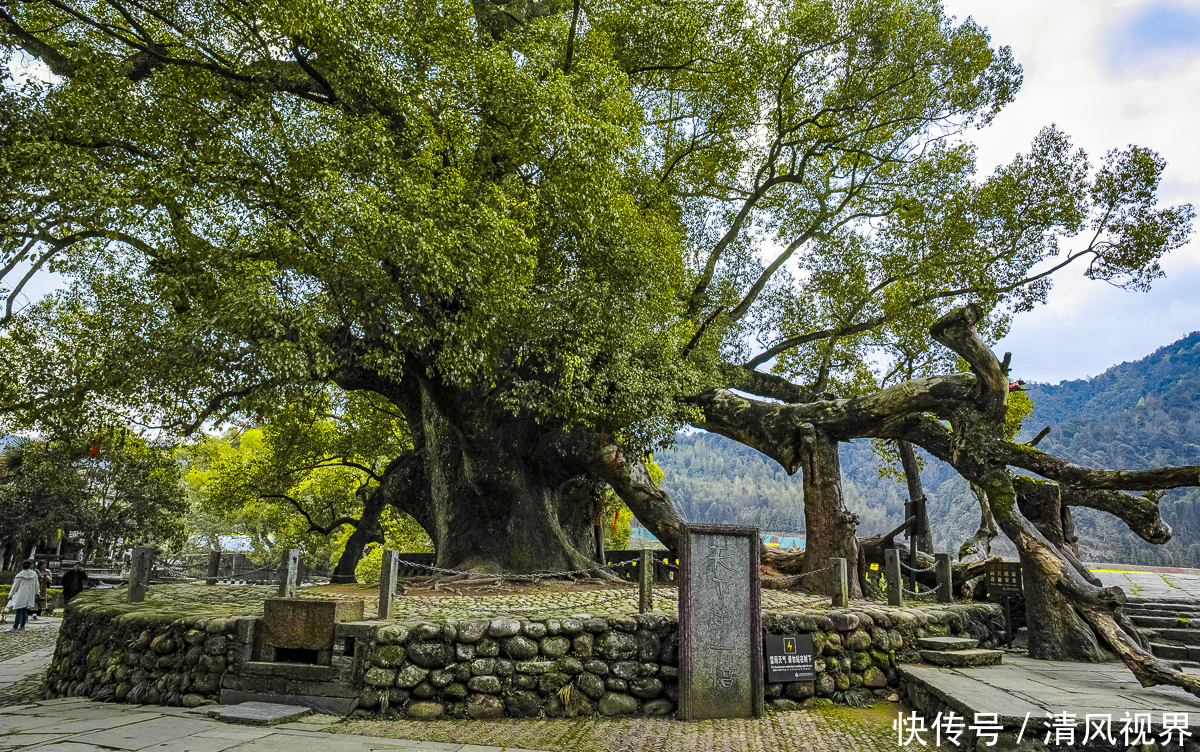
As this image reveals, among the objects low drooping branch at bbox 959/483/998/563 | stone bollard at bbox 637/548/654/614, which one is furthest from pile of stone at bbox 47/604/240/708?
low drooping branch at bbox 959/483/998/563

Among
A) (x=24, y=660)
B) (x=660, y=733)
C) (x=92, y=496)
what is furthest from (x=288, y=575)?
(x=92, y=496)

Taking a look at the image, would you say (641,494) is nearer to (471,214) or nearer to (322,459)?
(471,214)

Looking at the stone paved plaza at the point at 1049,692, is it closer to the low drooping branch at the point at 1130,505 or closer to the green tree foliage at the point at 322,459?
the low drooping branch at the point at 1130,505

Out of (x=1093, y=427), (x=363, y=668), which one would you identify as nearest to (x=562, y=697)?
(x=363, y=668)

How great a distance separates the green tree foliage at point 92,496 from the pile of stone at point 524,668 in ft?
55.3

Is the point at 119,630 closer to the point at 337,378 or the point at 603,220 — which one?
the point at 337,378

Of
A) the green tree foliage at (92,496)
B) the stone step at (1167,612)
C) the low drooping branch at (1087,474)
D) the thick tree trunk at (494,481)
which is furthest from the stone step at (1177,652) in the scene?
the green tree foliage at (92,496)

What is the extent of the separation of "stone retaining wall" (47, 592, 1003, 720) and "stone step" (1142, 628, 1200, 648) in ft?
14.1

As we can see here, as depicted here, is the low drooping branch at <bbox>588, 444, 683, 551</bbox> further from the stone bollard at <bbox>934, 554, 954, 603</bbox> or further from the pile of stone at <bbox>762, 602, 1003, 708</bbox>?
the pile of stone at <bbox>762, 602, 1003, 708</bbox>

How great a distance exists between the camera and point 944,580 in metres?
9.99

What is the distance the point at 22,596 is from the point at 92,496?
8.75 m

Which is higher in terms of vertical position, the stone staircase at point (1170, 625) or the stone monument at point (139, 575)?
the stone monument at point (139, 575)

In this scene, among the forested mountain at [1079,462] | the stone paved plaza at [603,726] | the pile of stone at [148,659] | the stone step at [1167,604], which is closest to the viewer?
the stone paved plaza at [603,726]

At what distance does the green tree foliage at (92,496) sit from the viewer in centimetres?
1900
